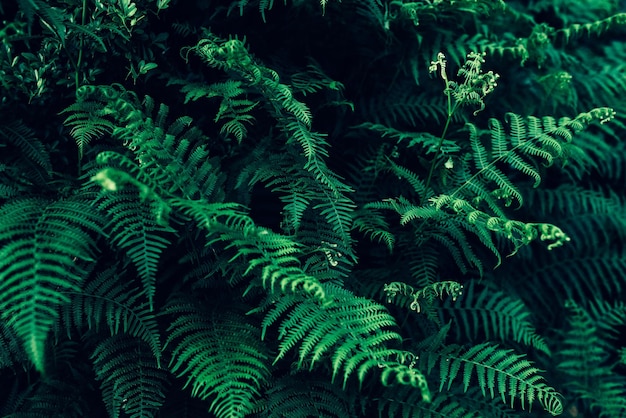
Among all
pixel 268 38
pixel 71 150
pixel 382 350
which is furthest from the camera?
pixel 268 38

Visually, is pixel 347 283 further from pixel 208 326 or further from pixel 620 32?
pixel 620 32

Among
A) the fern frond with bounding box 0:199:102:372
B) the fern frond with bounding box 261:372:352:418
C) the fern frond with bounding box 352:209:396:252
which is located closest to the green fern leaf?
the fern frond with bounding box 261:372:352:418

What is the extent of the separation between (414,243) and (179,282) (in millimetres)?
968

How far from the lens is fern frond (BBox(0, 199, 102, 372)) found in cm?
144

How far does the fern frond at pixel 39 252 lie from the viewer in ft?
4.73

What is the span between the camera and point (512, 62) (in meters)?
2.83

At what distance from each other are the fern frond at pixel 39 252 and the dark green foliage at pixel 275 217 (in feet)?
0.03

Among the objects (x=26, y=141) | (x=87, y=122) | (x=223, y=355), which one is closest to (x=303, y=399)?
(x=223, y=355)

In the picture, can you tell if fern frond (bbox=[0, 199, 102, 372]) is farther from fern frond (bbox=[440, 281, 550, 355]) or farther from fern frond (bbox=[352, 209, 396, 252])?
fern frond (bbox=[440, 281, 550, 355])

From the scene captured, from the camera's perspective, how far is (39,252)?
157 centimetres

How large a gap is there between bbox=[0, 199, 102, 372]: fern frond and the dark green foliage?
10 mm

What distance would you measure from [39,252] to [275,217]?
3.08 feet

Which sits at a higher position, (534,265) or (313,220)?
(313,220)

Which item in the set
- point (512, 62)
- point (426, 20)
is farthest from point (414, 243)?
point (512, 62)
